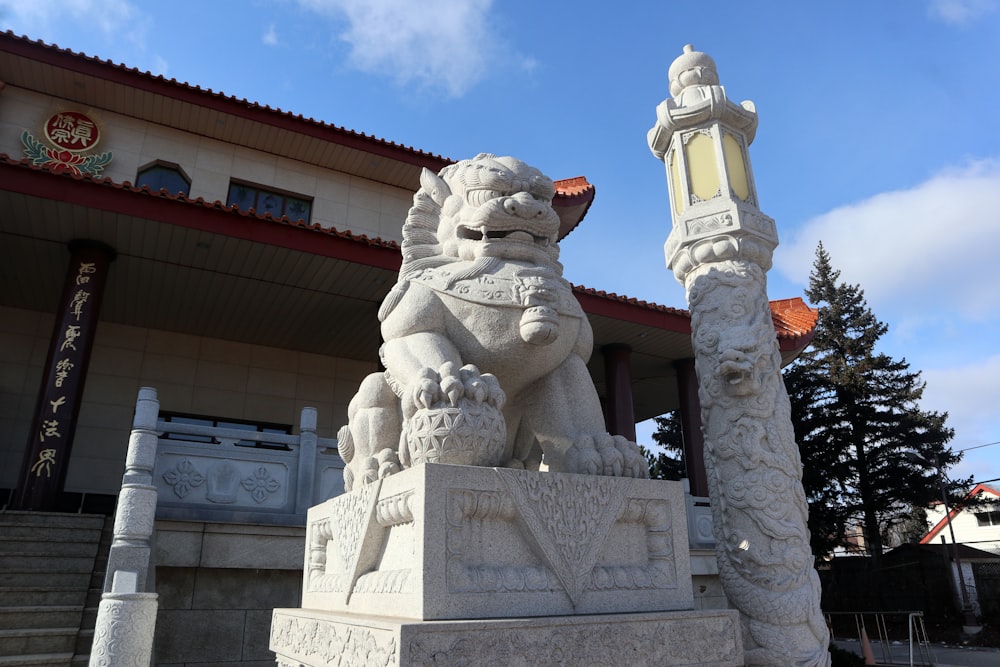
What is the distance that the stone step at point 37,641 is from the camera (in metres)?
4.00

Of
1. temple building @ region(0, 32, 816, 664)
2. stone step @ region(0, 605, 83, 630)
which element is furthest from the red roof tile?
stone step @ region(0, 605, 83, 630)

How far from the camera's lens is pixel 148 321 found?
362 inches

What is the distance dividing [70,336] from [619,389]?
696 centimetres

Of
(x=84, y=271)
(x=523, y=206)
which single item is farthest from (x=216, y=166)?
(x=523, y=206)

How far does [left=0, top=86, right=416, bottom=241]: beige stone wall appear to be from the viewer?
373 inches

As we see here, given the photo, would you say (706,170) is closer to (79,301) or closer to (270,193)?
(79,301)

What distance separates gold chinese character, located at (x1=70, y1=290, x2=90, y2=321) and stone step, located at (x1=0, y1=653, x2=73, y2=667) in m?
3.83

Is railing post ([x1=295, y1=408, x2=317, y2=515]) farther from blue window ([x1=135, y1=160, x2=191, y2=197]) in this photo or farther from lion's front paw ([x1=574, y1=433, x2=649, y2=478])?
blue window ([x1=135, y1=160, x2=191, y2=197])

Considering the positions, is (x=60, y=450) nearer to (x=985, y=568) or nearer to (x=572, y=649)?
(x=572, y=649)

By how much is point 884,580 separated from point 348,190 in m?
14.7

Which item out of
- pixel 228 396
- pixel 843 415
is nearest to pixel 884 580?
pixel 843 415

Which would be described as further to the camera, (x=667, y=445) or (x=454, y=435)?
(x=667, y=445)

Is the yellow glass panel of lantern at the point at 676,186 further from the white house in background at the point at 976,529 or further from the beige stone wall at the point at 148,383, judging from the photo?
the white house in background at the point at 976,529

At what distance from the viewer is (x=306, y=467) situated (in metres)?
5.48
